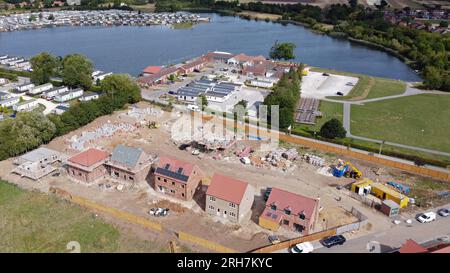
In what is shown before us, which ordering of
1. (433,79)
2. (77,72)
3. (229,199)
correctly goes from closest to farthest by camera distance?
(229,199), (77,72), (433,79)

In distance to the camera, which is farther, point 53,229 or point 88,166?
point 88,166

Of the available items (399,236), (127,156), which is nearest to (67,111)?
(127,156)

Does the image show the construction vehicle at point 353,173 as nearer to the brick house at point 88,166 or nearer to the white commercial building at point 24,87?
the brick house at point 88,166

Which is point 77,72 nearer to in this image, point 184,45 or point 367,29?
point 184,45

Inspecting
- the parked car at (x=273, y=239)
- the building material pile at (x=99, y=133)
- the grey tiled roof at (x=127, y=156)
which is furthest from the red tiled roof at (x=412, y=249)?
the building material pile at (x=99, y=133)

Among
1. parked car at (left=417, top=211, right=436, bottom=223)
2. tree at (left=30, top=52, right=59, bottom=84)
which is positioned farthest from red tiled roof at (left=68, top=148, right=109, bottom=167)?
tree at (left=30, top=52, right=59, bottom=84)

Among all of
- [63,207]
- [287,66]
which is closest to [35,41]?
[287,66]

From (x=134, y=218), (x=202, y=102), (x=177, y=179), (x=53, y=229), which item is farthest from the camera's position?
(x=202, y=102)

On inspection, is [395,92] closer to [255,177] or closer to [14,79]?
[255,177]
